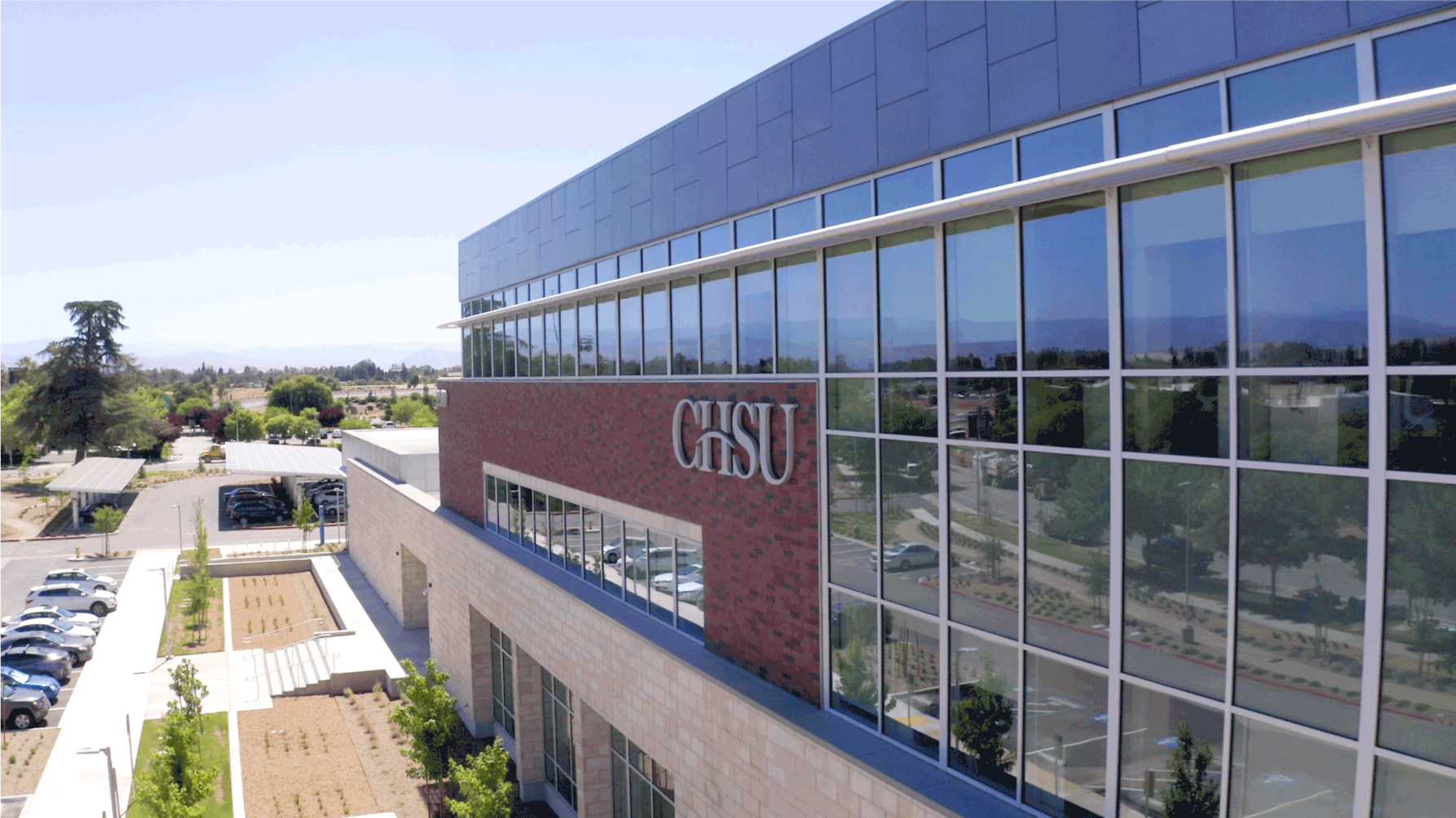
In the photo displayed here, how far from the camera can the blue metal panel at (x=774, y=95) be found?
560 inches

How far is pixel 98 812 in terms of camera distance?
22.3 meters

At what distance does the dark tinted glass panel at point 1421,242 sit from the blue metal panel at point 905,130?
5864mm

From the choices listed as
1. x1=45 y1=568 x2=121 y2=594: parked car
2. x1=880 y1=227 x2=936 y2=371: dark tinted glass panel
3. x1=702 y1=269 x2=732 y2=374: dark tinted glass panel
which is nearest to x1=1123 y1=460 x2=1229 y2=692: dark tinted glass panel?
x1=880 y1=227 x2=936 y2=371: dark tinted glass panel

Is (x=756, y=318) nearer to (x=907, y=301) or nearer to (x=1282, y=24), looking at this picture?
(x=907, y=301)

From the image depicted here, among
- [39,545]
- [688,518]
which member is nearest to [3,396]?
[39,545]

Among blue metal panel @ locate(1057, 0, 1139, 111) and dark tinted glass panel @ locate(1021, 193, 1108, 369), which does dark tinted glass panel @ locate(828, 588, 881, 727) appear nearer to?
dark tinted glass panel @ locate(1021, 193, 1108, 369)

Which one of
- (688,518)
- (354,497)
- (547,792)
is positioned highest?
(688,518)

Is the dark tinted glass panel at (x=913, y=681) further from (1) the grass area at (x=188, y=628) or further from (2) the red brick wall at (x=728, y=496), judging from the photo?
(1) the grass area at (x=188, y=628)

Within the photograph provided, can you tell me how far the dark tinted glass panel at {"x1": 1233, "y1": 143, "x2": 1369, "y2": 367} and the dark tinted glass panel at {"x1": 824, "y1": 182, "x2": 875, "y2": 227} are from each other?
590cm

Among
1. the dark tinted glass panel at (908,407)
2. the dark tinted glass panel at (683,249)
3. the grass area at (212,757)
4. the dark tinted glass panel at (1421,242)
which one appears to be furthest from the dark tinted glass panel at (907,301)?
the grass area at (212,757)

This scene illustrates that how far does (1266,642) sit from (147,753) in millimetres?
27645

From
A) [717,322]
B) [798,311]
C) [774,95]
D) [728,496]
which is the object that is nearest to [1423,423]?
[798,311]

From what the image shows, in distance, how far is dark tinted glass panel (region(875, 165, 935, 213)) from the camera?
464 inches

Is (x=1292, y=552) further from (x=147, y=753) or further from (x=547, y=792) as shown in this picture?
(x=147, y=753)
